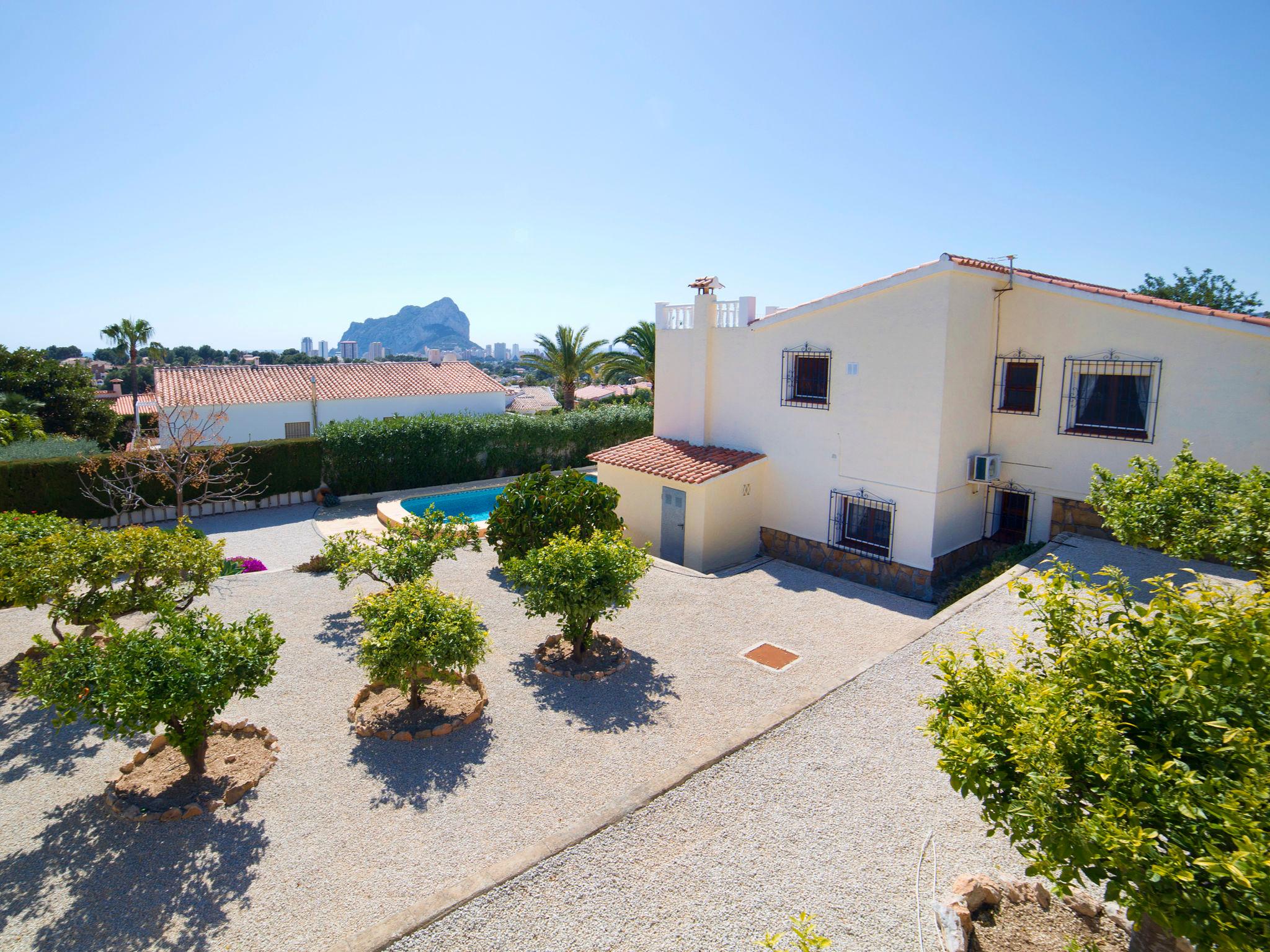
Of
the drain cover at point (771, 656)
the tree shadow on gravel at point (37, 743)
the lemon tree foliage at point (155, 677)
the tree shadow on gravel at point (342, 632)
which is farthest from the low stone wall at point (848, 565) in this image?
the tree shadow on gravel at point (37, 743)

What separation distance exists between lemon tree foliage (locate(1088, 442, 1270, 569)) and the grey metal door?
31.1ft

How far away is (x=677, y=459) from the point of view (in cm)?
1914

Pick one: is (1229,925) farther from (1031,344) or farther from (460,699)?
(1031,344)

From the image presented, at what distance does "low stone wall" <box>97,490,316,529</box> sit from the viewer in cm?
2147

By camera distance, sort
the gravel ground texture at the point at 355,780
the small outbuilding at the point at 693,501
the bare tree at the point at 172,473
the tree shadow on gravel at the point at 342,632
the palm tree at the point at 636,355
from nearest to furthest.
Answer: the gravel ground texture at the point at 355,780 → the tree shadow on gravel at the point at 342,632 → the small outbuilding at the point at 693,501 → the bare tree at the point at 172,473 → the palm tree at the point at 636,355

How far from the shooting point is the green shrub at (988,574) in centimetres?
1516

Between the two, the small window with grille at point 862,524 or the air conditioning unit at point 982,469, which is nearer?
the air conditioning unit at point 982,469

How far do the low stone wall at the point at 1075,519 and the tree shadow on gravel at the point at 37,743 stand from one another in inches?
724

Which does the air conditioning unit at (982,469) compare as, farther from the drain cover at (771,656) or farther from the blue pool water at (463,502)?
the blue pool water at (463,502)

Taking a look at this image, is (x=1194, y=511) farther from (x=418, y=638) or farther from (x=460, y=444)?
(x=460, y=444)

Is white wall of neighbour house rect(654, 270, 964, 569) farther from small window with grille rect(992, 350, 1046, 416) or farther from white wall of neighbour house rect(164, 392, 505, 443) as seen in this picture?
white wall of neighbour house rect(164, 392, 505, 443)

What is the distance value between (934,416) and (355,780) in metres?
13.0

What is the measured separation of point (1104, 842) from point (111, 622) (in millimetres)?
9637

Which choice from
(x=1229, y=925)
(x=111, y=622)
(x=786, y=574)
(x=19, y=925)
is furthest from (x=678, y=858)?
(x=786, y=574)
